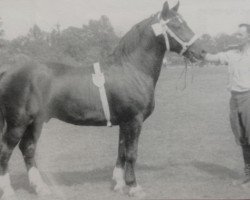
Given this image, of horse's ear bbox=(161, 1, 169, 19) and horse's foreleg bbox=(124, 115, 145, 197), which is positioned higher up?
horse's ear bbox=(161, 1, 169, 19)

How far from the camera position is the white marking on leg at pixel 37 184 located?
6.09 metres

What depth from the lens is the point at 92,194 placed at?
6059mm

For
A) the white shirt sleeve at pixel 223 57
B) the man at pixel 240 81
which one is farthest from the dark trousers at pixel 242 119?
the white shirt sleeve at pixel 223 57

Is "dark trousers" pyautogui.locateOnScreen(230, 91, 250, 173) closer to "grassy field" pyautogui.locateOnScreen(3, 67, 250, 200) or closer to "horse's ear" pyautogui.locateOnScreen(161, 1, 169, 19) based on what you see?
"grassy field" pyautogui.locateOnScreen(3, 67, 250, 200)

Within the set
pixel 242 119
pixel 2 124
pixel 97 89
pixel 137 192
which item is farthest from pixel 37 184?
pixel 242 119

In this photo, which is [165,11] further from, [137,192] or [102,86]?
[137,192]

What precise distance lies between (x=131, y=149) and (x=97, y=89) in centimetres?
102

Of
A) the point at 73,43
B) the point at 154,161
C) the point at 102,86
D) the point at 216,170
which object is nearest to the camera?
the point at 102,86

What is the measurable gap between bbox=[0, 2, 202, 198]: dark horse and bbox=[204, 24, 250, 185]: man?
61cm

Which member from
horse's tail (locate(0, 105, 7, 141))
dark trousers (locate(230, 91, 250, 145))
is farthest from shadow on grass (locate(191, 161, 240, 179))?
horse's tail (locate(0, 105, 7, 141))

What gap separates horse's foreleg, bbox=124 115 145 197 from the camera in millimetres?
5883

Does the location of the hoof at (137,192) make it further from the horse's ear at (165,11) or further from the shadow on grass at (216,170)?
the horse's ear at (165,11)

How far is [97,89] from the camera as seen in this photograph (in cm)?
583

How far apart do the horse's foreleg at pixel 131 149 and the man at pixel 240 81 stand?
1.47m
